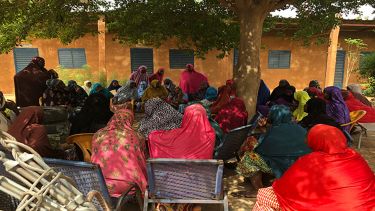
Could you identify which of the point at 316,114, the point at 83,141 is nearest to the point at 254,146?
the point at 316,114

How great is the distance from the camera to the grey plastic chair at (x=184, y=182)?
2734mm

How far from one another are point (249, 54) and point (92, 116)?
2925 mm

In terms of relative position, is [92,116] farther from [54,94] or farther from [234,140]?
[234,140]

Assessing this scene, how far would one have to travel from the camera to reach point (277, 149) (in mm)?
3582

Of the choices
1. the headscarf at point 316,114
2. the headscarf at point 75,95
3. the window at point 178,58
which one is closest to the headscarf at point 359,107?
the headscarf at point 316,114

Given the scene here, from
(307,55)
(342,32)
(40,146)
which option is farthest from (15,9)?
(342,32)

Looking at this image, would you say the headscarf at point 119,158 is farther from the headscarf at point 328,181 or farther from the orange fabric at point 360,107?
the orange fabric at point 360,107

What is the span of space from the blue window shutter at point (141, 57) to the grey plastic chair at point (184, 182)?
10357mm

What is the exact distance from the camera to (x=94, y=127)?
4.73m

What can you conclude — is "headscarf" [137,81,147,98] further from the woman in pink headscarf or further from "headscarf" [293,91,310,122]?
"headscarf" [293,91,310,122]

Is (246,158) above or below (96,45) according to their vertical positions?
below

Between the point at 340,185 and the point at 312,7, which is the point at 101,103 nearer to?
the point at 340,185

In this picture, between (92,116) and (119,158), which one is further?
(92,116)

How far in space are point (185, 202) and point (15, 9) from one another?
5292 millimetres
